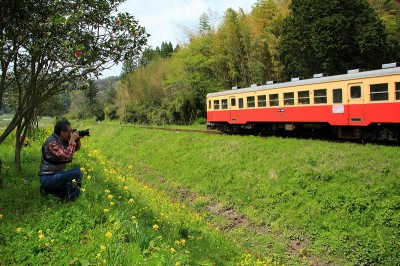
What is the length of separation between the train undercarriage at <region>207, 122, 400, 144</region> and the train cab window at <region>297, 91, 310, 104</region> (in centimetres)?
102

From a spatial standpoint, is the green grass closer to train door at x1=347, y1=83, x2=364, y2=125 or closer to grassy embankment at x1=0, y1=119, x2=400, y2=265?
grassy embankment at x1=0, y1=119, x2=400, y2=265

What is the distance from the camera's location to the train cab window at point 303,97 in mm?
13836

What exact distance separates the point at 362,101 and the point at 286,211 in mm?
4857

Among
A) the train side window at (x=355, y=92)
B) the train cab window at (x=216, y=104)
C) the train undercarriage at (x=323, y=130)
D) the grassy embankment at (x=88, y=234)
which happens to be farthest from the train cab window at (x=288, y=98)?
the grassy embankment at (x=88, y=234)

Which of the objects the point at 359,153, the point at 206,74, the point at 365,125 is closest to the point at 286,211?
the point at 359,153

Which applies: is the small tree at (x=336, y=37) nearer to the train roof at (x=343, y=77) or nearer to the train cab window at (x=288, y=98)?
the train roof at (x=343, y=77)

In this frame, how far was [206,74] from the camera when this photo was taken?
31047mm

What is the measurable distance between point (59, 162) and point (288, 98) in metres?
11.5

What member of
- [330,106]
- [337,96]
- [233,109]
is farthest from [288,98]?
[233,109]

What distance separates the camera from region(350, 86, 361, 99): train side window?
464 inches

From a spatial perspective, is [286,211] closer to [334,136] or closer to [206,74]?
[334,136]

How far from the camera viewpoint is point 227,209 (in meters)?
12.0

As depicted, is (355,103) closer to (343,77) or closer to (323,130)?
(343,77)

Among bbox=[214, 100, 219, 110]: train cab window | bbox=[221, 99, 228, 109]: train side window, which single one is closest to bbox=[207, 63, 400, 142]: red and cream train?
bbox=[221, 99, 228, 109]: train side window
